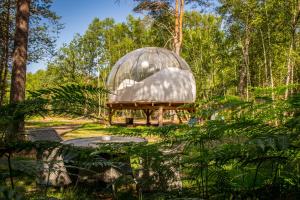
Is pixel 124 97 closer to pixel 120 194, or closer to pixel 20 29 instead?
pixel 20 29

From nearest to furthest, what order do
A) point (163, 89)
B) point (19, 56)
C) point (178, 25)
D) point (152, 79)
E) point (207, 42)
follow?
point (19, 56), point (163, 89), point (152, 79), point (178, 25), point (207, 42)

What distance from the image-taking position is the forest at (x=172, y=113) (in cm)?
126

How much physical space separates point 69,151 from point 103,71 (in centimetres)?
5118

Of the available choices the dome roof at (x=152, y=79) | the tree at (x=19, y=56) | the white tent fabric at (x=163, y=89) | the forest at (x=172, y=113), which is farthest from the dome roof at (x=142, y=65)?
the tree at (x=19, y=56)

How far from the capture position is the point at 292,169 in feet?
5.34

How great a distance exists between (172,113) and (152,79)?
7.25 ft

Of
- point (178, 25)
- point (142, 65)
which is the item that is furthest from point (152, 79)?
point (178, 25)

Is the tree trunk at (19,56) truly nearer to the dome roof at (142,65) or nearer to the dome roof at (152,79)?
the dome roof at (152,79)

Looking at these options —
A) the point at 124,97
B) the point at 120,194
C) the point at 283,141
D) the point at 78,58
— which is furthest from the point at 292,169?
the point at 78,58

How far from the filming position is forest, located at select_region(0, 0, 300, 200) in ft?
4.13

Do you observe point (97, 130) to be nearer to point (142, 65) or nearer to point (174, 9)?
point (142, 65)

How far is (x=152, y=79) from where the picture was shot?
1984 centimetres

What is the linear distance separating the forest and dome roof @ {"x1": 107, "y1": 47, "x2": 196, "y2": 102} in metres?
1.94

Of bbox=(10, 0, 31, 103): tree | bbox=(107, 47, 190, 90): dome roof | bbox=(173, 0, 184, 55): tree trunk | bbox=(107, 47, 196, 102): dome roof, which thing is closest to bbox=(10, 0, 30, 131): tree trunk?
bbox=(10, 0, 31, 103): tree
